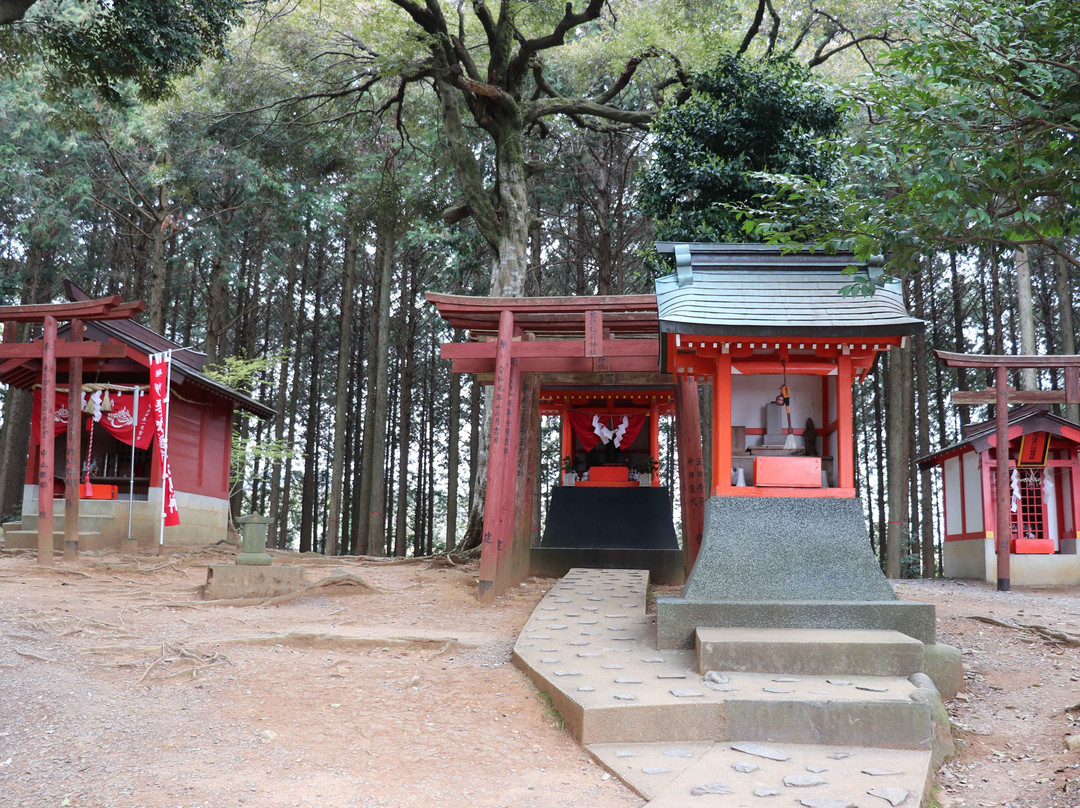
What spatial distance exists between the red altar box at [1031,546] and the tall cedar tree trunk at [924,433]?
4192 millimetres

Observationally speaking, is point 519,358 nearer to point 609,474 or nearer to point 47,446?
point 609,474

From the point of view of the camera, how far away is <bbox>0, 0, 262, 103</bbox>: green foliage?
7.52 metres

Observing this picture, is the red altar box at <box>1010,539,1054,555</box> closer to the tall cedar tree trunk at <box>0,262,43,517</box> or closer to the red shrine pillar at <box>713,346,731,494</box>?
the red shrine pillar at <box>713,346,731,494</box>

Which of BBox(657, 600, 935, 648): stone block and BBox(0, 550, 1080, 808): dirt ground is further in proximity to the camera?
BBox(657, 600, 935, 648): stone block

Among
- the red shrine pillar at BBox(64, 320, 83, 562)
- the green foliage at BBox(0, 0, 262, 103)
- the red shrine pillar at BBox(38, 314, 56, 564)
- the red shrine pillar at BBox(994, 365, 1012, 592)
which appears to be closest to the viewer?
the green foliage at BBox(0, 0, 262, 103)

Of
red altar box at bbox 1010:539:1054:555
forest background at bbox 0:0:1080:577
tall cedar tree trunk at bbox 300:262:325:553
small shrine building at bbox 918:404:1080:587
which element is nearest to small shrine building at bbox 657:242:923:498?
forest background at bbox 0:0:1080:577

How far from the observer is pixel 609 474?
14.6 meters

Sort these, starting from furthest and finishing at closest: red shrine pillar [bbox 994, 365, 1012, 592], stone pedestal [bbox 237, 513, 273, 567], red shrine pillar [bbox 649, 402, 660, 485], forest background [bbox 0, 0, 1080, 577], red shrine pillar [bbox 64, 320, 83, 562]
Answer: red shrine pillar [bbox 649, 402, 660, 485], red shrine pillar [bbox 994, 365, 1012, 592], red shrine pillar [bbox 64, 320, 83, 562], stone pedestal [bbox 237, 513, 273, 567], forest background [bbox 0, 0, 1080, 577]

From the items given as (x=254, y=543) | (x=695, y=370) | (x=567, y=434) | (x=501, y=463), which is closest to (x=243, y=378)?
(x=567, y=434)

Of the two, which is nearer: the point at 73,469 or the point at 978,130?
the point at 978,130

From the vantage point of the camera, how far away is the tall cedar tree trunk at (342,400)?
18.6 m

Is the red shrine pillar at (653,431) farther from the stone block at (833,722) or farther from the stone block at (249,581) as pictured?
the stone block at (833,722)

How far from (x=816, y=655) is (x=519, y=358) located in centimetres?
533

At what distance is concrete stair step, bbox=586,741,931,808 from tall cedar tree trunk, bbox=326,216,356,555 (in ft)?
46.8
